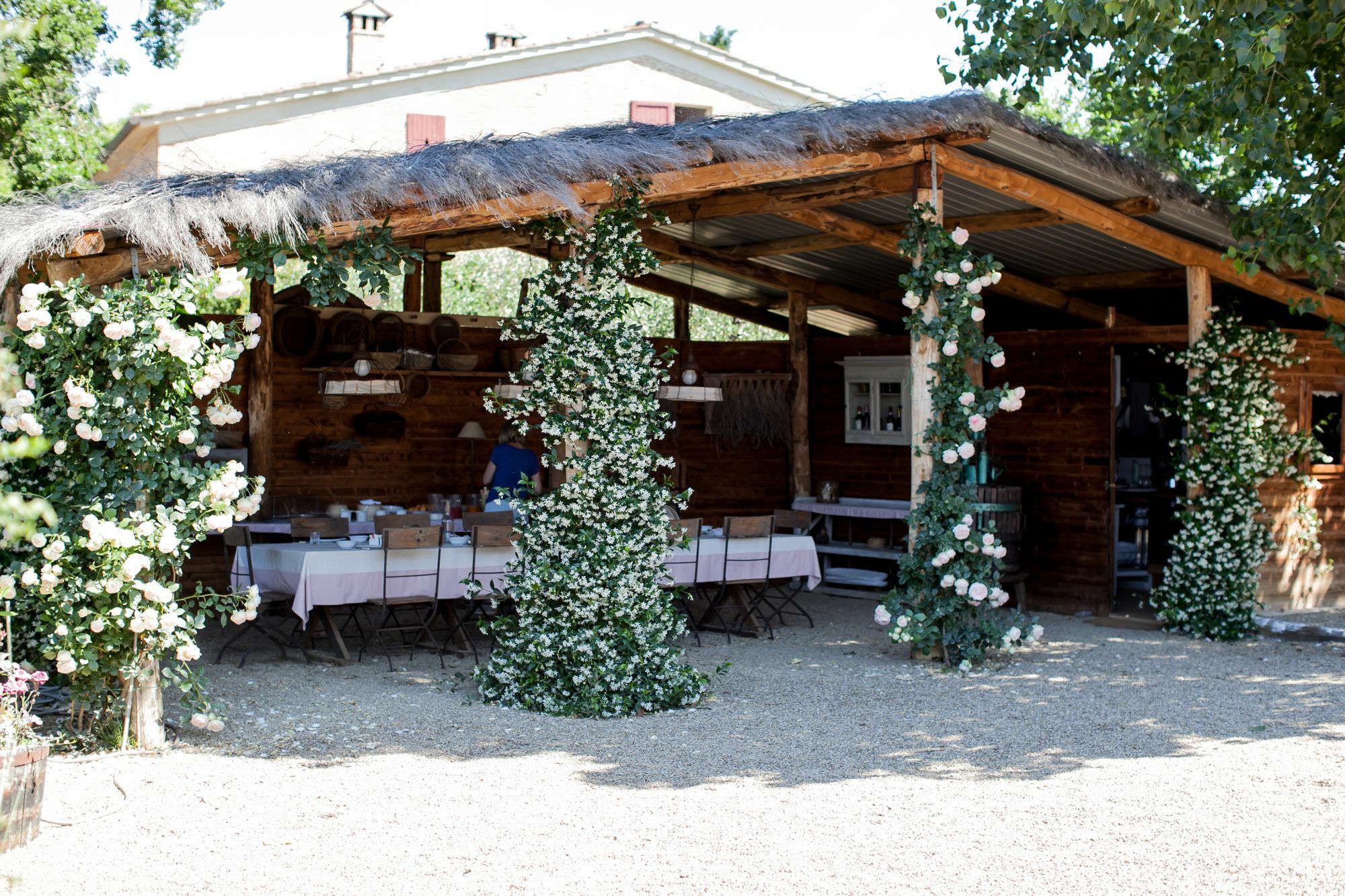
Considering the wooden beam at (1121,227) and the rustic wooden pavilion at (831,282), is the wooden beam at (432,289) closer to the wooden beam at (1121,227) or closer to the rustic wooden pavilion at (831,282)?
the rustic wooden pavilion at (831,282)

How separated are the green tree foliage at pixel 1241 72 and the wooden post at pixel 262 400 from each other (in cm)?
503

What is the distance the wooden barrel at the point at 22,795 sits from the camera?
391 cm

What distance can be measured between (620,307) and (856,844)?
302cm

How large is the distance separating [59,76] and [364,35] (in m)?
10.2

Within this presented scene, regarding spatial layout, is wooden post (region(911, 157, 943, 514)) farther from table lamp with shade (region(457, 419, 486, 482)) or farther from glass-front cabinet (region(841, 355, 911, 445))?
table lamp with shade (region(457, 419, 486, 482))

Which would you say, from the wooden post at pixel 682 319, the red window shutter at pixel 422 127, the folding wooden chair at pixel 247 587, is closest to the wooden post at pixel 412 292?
the wooden post at pixel 682 319

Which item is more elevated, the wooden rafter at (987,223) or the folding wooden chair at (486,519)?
the wooden rafter at (987,223)

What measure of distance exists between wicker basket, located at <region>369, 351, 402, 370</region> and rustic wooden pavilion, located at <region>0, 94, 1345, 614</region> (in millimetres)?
449

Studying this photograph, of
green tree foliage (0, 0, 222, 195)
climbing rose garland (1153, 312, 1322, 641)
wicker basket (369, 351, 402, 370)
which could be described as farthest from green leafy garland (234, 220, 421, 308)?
green tree foliage (0, 0, 222, 195)

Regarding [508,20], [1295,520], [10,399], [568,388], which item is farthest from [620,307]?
[508,20]

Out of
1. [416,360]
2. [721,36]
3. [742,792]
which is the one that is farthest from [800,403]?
[721,36]

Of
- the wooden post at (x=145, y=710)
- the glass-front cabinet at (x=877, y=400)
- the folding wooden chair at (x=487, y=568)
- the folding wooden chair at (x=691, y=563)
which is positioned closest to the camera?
the wooden post at (x=145, y=710)

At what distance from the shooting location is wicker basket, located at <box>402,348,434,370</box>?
32.7ft

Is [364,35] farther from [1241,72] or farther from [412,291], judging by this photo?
[1241,72]
